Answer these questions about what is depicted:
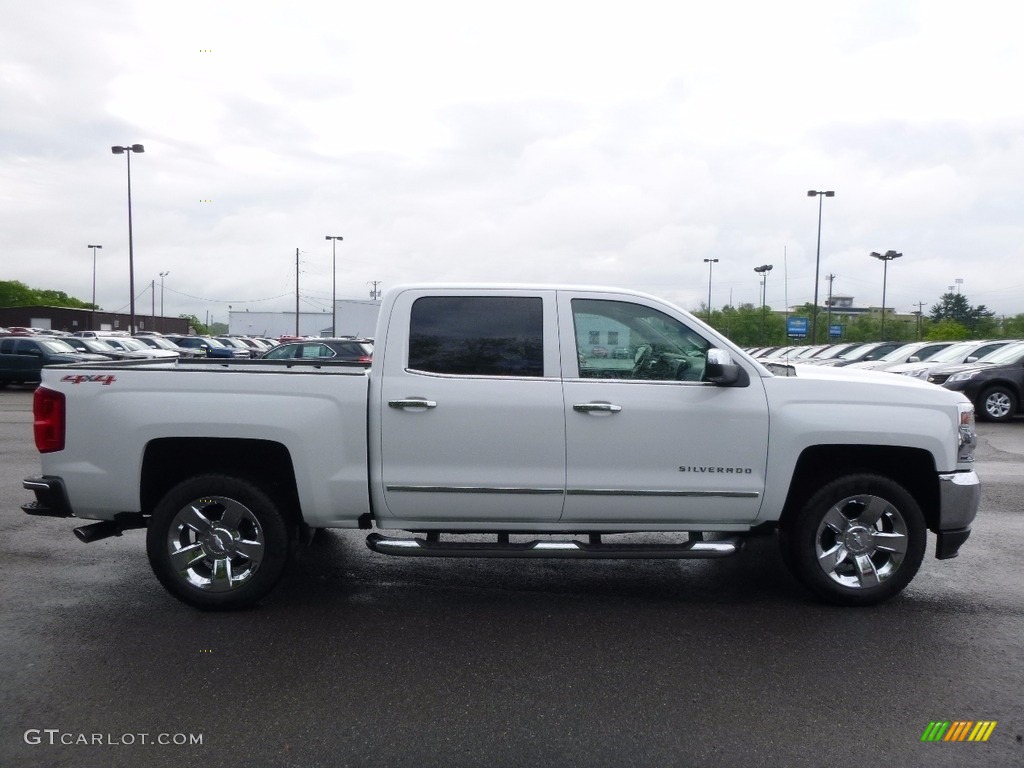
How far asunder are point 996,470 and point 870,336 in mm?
69174

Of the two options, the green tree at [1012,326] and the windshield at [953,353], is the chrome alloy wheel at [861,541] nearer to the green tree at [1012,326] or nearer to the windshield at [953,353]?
the windshield at [953,353]

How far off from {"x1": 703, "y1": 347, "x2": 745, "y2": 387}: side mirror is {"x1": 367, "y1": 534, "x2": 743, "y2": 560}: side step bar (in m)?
1.01

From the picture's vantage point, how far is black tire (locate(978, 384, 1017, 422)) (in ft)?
54.0

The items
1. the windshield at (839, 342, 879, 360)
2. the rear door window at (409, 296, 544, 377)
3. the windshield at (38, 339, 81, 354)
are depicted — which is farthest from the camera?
the windshield at (839, 342, 879, 360)

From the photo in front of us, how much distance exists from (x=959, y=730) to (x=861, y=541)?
1.56m

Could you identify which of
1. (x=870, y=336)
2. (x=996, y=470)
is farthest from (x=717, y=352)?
(x=870, y=336)

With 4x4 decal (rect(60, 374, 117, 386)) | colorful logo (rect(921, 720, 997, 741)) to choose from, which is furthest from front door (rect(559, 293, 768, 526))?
4x4 decal (rect(60, 374, 117, 386))

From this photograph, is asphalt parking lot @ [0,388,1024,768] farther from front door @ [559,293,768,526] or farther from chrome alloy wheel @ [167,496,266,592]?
front door @ [559,293,768,526]

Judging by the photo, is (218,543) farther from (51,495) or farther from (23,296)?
(23,296)

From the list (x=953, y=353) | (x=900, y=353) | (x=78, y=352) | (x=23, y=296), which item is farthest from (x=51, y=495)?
(x=23, y=296)

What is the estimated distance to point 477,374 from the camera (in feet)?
16.1

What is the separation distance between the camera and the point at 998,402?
16516 millimetres

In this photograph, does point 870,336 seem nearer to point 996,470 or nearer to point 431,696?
point 996,470

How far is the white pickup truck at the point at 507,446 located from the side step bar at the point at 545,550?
0.6 inches
